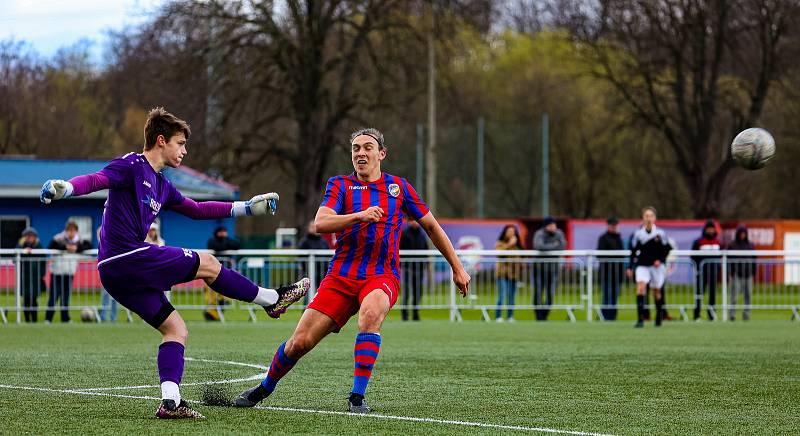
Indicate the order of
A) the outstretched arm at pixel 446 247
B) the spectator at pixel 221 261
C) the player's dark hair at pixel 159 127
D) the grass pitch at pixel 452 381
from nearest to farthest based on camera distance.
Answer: the grass pitch at pixel 452 381 → the player's dark hair at pixel 159 127 → the outstretched arm at pixel 446 247 → the spectator at pixel 221 261

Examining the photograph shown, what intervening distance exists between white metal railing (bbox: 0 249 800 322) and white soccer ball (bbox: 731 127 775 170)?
9.73m

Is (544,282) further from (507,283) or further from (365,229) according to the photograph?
(365,229)

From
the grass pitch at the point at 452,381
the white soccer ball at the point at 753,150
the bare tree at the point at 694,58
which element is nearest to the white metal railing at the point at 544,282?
the grass pitch at the point at 452,381

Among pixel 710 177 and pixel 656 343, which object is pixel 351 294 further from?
pixel 710 177

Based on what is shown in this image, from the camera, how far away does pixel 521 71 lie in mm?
55969

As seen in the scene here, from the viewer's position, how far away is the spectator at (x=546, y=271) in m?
24.0

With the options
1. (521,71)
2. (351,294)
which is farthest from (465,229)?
(351,294)

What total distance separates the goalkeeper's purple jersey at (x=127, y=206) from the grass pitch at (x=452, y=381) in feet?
3.84

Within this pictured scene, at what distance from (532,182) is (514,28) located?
8616 mm

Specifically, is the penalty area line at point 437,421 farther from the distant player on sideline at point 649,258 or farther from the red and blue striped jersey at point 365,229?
the distant player on sideline at point 649,258

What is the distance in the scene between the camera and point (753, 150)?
13.8m

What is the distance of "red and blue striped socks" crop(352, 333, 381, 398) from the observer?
8.92 m

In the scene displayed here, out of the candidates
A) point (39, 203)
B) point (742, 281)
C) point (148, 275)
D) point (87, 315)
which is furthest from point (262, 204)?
point (39, 203)

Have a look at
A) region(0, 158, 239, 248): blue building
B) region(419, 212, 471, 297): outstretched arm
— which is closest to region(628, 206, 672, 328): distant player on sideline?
region(419, 212, 471, 297): outstretched arm
